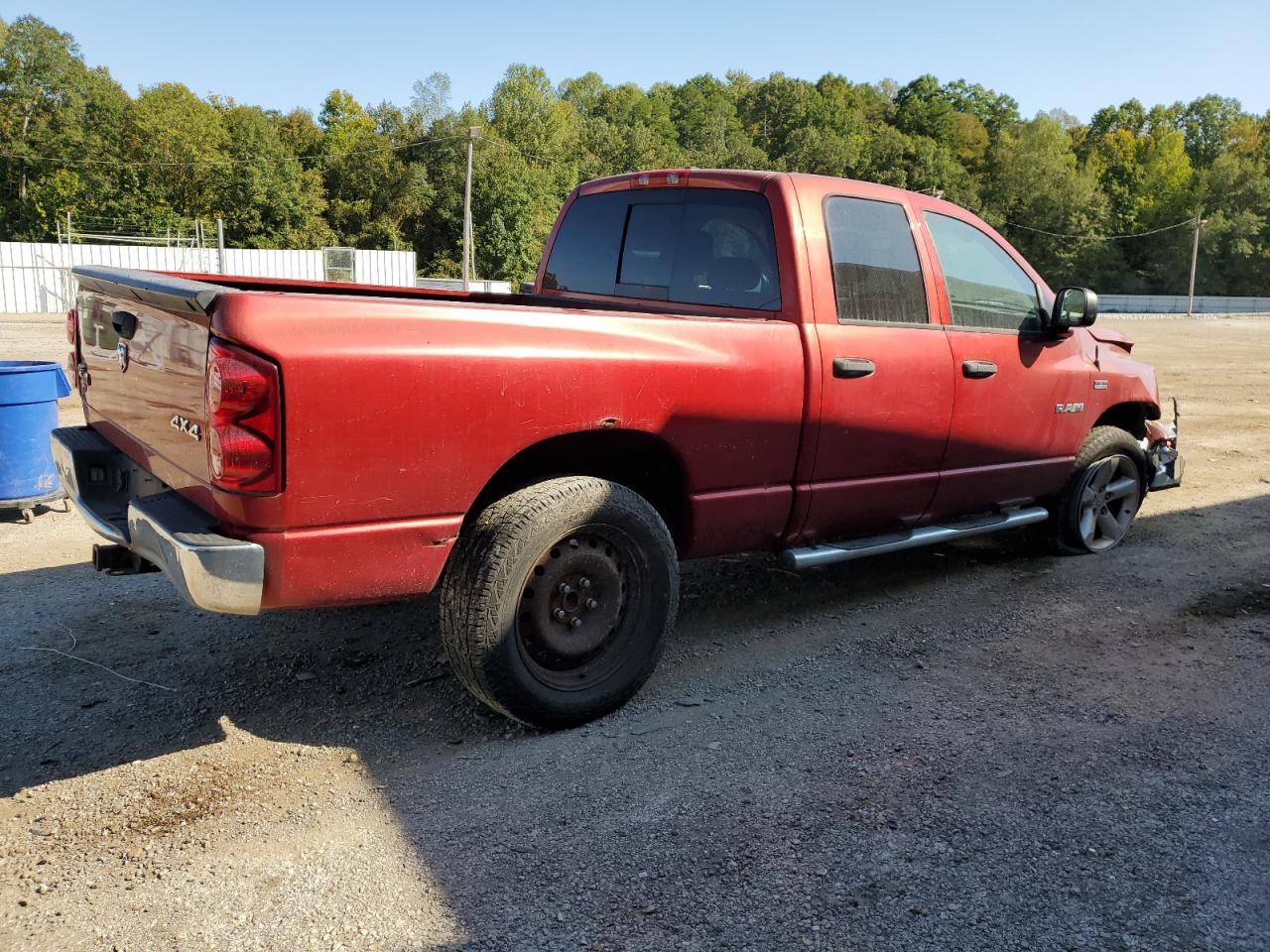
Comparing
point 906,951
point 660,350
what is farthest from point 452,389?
point 906,951

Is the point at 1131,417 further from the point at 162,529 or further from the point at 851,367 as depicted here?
the point at 162,529

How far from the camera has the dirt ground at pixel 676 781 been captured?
8.79 ft

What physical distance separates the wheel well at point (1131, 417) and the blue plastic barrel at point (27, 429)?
6.32m

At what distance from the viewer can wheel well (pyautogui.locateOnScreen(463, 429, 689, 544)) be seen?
374 cm

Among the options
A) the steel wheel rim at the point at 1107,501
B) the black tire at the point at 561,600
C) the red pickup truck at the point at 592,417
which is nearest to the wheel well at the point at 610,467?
the red pickup truck at the point at 592,417

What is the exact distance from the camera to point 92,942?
2.52 meters

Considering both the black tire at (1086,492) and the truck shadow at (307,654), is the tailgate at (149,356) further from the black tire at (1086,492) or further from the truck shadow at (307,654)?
the black tire at (1086,492)

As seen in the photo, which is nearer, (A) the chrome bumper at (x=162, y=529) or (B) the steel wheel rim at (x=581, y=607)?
(A) the chrome bumper at (x=162, y=529)

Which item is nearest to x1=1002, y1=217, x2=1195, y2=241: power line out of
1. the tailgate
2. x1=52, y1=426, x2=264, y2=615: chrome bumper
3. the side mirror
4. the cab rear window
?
the side mirror

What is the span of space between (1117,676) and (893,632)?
0.96 meters

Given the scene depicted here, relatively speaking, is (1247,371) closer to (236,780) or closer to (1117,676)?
(1117,676)

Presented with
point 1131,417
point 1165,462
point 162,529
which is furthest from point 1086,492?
point 162,529

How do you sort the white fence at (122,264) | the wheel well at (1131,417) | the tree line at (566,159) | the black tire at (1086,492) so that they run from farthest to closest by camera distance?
the tree line at (566,159) < the white fence at (122,264) < the wheel well at (1131,417) < the black tire at (1086,492)

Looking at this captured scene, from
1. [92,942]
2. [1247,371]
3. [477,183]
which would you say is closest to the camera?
[92,942]
